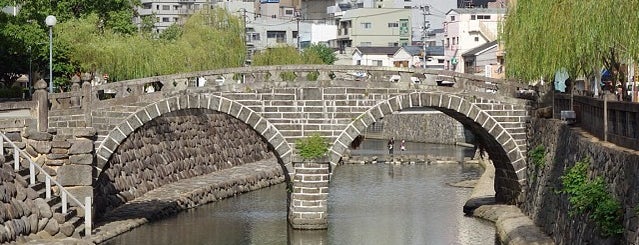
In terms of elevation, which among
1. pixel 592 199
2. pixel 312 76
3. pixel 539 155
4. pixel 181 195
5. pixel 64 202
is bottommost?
pixel 181 195

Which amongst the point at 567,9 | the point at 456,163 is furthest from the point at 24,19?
the point at 567,9

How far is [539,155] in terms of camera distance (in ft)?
114

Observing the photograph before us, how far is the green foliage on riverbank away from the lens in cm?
2131

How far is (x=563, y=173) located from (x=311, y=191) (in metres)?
9.37

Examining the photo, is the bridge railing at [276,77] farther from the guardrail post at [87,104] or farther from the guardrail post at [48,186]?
the guardrail post at [48,186]

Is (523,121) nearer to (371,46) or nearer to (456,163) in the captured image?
(456,163)

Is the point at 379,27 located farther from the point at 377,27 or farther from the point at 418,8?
the point at 418,8

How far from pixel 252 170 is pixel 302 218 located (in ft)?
57.6

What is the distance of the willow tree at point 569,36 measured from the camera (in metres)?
23.4

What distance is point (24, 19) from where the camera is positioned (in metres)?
51.9

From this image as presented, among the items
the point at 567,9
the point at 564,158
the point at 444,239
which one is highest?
the point at 567,9

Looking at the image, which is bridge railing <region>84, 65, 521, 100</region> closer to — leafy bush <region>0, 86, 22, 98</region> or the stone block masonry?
the stone block masonry

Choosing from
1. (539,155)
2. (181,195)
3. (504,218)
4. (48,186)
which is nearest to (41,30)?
(181,195)

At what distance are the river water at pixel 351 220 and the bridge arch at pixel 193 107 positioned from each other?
231 cm
